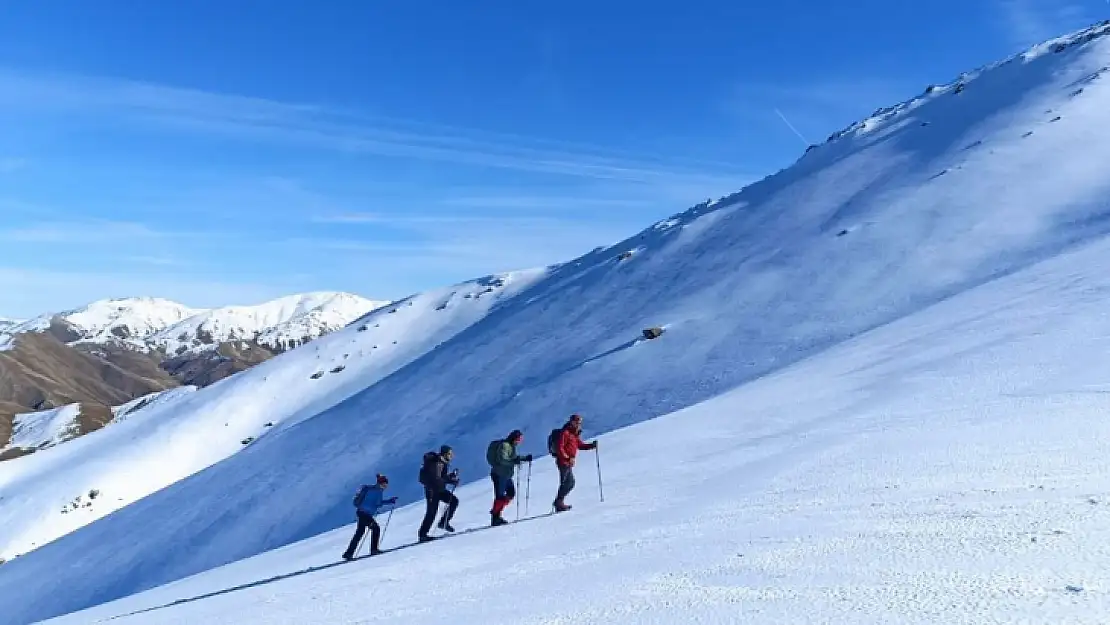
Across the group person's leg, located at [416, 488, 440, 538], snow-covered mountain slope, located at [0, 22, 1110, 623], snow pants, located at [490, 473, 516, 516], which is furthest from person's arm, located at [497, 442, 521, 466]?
snow-covered mountain slope, located at [0, 22, 1110, 623]

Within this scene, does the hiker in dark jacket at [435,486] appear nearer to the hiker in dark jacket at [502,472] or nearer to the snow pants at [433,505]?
the snow pants at [433,505]

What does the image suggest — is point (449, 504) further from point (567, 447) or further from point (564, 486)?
point (567, 447)

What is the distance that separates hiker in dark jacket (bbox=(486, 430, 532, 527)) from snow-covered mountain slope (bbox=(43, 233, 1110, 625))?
0.68m

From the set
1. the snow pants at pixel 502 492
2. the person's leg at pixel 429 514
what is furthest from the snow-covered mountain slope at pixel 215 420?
the snow pants at pixel 502 492

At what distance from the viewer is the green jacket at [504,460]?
16359 millimetres

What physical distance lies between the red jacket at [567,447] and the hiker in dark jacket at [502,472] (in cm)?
85

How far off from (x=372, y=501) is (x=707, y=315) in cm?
2373

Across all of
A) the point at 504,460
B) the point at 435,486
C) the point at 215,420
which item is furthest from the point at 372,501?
the point at 215,420

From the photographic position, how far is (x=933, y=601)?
6445mm

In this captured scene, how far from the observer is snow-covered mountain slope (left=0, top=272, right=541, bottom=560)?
56125 millimetres

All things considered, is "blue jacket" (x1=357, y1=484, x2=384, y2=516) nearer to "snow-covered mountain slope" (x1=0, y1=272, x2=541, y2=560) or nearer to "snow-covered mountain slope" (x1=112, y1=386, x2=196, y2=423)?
"snow-covered mountain slope" (x1=0, y1=272, x2=541, y2=560)

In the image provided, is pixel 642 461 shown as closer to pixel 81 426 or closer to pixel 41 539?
pixel 41 539

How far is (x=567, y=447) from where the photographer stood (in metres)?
16.0

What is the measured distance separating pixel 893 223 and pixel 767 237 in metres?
8.07
